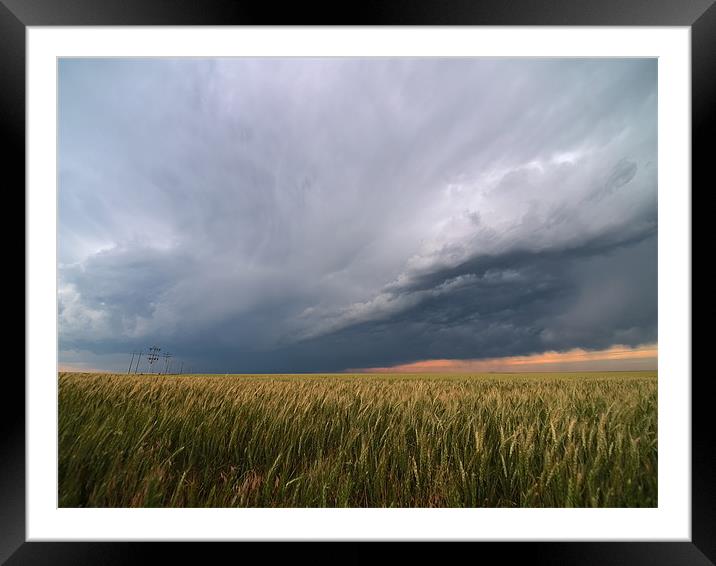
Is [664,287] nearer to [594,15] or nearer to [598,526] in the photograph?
[598,526]

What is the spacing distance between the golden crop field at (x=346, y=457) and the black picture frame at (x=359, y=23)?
0.15 m

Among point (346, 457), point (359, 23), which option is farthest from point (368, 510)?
point (359, 23)

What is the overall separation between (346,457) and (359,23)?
1.74m

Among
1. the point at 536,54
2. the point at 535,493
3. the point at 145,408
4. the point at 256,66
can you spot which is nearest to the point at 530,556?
the point at 535,493

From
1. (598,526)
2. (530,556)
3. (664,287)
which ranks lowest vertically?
(530,556)

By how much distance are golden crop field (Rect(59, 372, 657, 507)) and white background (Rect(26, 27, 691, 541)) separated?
48 mm

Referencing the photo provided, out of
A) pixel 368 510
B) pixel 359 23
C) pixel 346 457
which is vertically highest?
pixel 359 23

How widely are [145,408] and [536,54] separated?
7.95 ft

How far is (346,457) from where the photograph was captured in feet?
4.57

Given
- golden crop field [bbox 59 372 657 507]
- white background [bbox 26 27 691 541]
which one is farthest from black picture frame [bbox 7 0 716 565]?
golden crop field [bbox 59 372 657 507]

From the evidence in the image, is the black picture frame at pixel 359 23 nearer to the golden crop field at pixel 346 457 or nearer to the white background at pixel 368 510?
the white background at pixel 368 510

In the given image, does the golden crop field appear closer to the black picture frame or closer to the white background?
the white background

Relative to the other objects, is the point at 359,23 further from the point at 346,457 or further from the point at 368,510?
the point at 368,510

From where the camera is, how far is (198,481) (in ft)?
4.29
